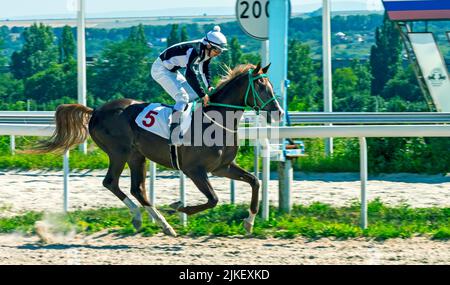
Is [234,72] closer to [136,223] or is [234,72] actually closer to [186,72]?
[186,72]

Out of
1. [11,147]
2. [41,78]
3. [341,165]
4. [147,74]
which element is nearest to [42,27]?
[41,78]

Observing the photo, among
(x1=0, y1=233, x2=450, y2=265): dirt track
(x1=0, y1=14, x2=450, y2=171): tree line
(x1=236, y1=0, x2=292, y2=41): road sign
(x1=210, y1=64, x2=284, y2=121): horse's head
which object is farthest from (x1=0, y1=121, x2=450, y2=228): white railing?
(x1=0, y1=14, x2=450, y2=171): tree line

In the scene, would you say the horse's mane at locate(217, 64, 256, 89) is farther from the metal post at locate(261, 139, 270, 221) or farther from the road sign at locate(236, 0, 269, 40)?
the road sign at locate(236, 0, 269, 40)

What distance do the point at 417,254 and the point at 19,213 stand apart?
3.86m

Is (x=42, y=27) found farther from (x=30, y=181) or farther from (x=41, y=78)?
(x=30, y=181)

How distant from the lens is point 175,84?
25.7ft

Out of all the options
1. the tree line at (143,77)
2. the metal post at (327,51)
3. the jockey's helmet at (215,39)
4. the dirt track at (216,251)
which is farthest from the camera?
the tree line at (143,77)

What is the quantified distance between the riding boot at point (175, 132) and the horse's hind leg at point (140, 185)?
→ 0.45 metres

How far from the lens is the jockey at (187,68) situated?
7484 mm

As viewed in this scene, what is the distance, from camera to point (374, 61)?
34156mm

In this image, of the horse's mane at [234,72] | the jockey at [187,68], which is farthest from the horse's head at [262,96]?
the jockey at [187,68]

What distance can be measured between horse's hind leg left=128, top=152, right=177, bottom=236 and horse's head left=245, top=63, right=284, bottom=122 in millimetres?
1142

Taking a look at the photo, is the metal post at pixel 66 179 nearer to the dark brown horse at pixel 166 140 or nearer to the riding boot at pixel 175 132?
the dark brown horse at pixel 166 140

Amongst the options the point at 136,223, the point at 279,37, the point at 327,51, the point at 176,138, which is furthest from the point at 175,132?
the point at 327,51
